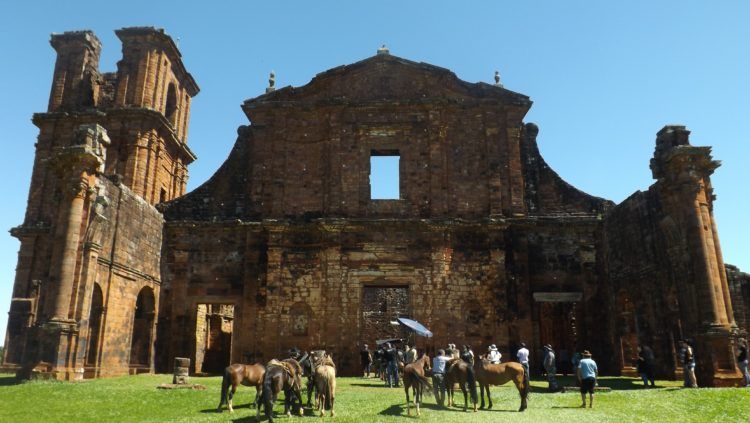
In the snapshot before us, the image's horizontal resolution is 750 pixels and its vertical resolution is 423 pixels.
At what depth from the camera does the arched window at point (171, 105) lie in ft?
88.3

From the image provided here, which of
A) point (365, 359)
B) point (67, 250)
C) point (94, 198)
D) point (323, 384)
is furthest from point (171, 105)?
point (323, 384)

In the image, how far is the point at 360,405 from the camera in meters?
11.7

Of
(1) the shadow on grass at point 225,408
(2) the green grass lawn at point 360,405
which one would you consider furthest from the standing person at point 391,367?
(1) the shadow on grass at point 225,408

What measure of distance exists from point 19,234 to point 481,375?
19.7 metres

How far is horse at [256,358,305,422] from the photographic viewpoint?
9.41 meters

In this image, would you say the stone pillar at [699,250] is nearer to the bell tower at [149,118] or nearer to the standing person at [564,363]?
the standing person at [564,363]

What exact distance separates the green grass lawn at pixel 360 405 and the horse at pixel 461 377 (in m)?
0.44

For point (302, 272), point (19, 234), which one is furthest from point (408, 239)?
point (19, 234)

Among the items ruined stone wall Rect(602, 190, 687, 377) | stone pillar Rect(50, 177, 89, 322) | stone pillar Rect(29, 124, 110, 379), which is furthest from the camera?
ruined stone wall Rect(602, 190, 687, 377)

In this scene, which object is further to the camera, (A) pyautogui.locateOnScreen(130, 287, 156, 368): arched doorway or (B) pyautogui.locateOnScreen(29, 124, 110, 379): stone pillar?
(A) pyautogui.locateOnScreen(130, 287, 156, 368): arched doorway

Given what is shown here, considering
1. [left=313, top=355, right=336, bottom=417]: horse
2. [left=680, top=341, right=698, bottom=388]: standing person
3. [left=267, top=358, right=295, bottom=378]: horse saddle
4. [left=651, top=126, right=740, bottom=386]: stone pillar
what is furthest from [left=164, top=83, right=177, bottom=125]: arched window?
[left=680, top=341, right=698, bottom=388]: standing person

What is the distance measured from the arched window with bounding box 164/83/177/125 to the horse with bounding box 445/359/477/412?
20539 mm

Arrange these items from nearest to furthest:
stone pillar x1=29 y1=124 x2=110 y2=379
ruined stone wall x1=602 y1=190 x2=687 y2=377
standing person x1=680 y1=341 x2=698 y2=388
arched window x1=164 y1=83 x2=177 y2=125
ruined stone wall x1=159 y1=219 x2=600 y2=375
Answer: standing person x1=680 y1=341 x2=698 y2=388 < stone pillar x1=29 y1=124 x2=110 y2=379 < ruined stone wall x1=602 y1=190 x2=687 y2=377 < ruined stone wall x1=159 y1=219 x2=600 y2=375 < arched window x1=164 y1=83 x2=177 y2=125

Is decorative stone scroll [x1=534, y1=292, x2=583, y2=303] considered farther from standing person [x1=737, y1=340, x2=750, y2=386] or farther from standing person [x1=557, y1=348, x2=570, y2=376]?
standing person [x1=737, y1=340, x2=750, y2=386]
